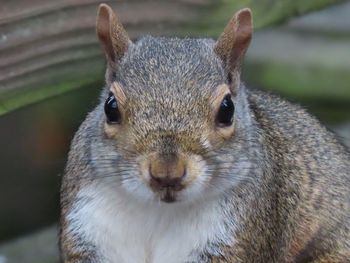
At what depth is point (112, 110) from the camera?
3.25m

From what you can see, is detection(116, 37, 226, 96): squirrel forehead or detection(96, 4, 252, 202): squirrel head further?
detection(116, 37, 226, 96): squirrel forehead

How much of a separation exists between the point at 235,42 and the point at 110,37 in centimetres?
29

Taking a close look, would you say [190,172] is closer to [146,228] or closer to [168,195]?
[168,195]

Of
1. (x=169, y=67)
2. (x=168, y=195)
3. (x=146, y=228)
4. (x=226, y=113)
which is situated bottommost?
(x=146, y=228)

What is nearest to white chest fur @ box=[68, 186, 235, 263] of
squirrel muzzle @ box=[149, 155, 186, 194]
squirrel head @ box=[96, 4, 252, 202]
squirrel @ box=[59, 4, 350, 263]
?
squirrel @ box=[59, 4, 350, 263]

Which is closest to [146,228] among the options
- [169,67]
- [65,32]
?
[169,67]

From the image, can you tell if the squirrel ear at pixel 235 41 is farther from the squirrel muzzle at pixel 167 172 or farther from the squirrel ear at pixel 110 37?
the squirrel muzzle at pixel 167 172

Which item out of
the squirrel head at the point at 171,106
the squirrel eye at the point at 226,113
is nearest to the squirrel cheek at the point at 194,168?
the squirrel head at the point at 171,106

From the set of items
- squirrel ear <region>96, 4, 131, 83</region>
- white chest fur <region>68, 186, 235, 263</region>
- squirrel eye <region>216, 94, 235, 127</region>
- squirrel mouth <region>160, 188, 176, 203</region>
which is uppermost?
squirrel ear <region>96, 4, 131, 83</region>

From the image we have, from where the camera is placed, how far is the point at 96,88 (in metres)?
4.92

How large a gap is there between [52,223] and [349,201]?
62.2 inches

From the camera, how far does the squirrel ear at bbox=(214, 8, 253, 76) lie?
3.37m

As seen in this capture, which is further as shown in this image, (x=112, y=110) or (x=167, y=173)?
(x=112, y=110)

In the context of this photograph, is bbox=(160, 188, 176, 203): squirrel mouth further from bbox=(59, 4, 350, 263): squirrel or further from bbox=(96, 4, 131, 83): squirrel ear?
bbox=(96, 4, 131, 83): squirrel ear
